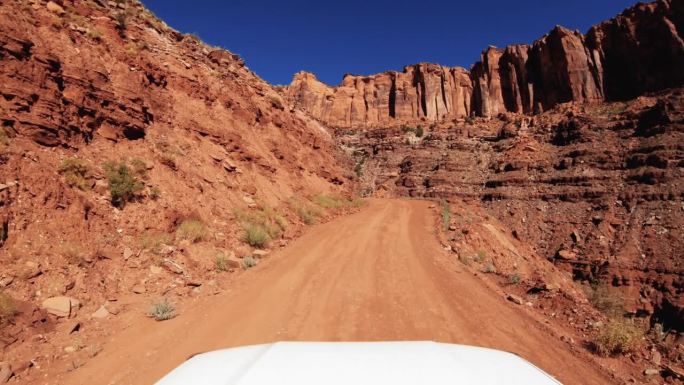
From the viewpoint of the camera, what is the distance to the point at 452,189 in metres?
35.7

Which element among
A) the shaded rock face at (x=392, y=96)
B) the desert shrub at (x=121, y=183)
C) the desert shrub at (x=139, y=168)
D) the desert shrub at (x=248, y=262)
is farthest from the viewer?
the shaded rock face at (x=392, y=96)

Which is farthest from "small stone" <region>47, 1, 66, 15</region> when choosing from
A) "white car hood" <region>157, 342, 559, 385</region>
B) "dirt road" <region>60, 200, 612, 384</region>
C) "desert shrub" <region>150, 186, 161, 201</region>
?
"white car hood" <region>157, 342, 559, 385</region>

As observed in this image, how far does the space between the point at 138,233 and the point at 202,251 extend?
5.21ft

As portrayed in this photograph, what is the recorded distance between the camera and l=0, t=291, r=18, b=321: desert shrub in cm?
478

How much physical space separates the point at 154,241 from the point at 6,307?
330 centimetres

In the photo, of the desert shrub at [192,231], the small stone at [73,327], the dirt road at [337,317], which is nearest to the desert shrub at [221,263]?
the dirt road at [337,317]

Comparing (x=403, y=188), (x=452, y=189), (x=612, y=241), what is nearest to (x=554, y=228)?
(x=612, y=241)

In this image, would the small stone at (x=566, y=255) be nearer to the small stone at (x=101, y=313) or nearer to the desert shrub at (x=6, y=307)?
the small stone at (x=101, y=313)

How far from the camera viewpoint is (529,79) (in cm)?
6372

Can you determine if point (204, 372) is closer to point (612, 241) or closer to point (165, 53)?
point (165, 53)

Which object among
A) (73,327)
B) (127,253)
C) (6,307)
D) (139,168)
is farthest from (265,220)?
(6,307)

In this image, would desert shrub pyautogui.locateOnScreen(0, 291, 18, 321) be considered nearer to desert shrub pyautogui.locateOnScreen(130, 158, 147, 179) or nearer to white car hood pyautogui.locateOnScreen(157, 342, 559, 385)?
white car hood pyautogui.locateOnScreen(157, 342, 559, 385)

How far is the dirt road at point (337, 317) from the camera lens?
490cm

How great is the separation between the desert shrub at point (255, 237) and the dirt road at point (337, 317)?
811 millimetres
